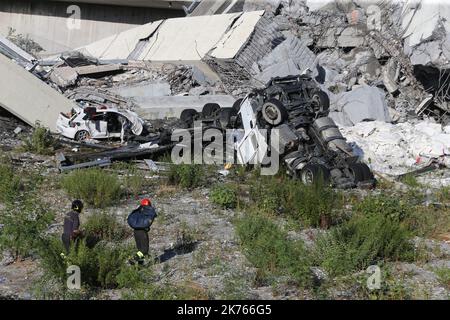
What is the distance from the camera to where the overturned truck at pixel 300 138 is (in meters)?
15.8

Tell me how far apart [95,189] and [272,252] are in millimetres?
4913

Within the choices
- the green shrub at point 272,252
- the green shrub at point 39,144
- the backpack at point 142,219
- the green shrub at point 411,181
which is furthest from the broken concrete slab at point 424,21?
the backpack at point 142,219

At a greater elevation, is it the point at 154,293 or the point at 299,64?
the point at 299,64

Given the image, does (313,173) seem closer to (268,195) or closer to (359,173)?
(359,173)

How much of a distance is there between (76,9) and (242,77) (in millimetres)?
16292

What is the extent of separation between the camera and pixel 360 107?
70.1ft

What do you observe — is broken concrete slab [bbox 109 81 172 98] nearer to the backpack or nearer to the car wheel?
the car wheel

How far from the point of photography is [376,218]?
11.5 metres

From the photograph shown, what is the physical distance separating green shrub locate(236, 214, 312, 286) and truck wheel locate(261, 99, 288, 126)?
513cm

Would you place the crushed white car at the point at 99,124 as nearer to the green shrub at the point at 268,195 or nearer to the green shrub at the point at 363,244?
the green shrub at the point at 268,195

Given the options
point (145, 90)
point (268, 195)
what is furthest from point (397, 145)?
point (145, 90)

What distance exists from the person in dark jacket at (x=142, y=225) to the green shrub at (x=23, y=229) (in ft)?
4.58

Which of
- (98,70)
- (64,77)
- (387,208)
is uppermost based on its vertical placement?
(98,70)

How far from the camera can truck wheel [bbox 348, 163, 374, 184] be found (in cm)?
1567
